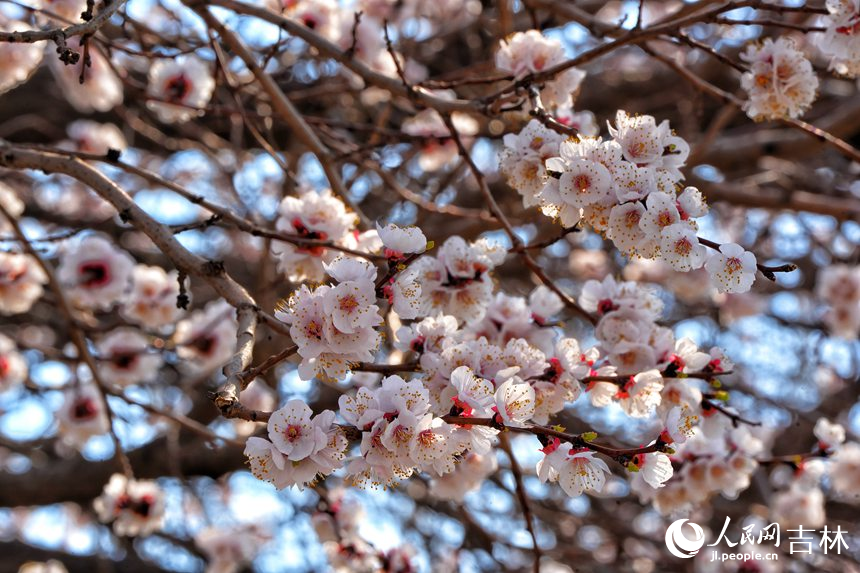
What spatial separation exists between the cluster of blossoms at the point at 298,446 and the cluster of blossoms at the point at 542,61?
1.17m

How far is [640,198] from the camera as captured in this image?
1.58 m

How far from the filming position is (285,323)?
163 cm

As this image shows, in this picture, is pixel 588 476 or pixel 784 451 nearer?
pixel 588 476

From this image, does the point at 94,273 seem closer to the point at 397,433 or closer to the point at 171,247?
the point at 171,247

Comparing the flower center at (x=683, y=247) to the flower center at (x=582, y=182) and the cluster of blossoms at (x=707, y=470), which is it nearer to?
the flower center at (x=582, y=182)

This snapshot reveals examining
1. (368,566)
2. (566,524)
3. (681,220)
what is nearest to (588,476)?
(681,220)

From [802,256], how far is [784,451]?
1200 millimetres

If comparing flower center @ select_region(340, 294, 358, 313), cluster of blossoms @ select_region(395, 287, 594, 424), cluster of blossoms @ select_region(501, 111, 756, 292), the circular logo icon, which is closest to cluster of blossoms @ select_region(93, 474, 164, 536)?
cluster of blossoms @ select_region(395, 287, 594, 424)

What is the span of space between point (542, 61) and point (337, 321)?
112cm

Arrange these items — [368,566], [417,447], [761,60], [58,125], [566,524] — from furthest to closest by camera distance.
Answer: [58,125] < [566,524] < [368,566] < [761,60] < [417,447]

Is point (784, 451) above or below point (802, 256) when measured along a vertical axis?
below

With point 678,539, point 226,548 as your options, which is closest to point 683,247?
point 678,539

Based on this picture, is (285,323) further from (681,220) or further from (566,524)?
(566,524)

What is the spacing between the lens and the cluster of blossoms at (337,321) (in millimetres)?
1485
